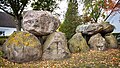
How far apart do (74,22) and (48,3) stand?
720 cm

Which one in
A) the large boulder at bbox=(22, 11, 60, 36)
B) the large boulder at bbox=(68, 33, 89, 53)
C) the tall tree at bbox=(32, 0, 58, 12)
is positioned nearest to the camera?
the large boulder at bbox=(22, 11, 60, 36)

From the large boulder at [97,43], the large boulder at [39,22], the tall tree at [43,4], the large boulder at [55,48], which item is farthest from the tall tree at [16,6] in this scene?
the large boulder at [55,48]

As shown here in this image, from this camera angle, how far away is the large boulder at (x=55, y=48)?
1190 cm

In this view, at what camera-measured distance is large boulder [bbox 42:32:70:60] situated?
11.9m

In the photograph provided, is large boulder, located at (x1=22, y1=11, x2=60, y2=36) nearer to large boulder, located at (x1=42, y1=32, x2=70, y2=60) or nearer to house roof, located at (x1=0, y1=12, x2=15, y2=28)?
large boulder, located at (x1=42, y1=32, x2=70, y2=60)

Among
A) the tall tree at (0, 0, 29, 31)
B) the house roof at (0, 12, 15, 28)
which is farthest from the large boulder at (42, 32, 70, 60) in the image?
the house roof at (0, 12, 15, 28)

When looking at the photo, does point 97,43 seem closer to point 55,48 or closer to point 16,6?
point 55,48

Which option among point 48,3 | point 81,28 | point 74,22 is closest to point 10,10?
point 48,3

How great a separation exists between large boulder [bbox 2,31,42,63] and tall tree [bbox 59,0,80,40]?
9.23 m

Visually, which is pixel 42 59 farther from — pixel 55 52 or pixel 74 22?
pixel 74 22

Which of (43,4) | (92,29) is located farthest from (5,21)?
(92,29)

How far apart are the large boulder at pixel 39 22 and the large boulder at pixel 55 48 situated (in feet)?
2.08

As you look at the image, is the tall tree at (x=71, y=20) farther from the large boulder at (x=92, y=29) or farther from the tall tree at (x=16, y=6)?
the tall tree at (x=16, y=6)

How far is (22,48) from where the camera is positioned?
11125mm
